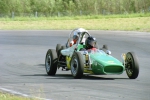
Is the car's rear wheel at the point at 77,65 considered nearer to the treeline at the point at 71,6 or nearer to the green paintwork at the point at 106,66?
the green paintwork at the point at 106,66

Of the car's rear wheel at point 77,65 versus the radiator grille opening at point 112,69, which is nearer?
the radiator grille opening at point 112,69

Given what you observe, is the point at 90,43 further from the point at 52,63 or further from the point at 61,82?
the point at 61,82

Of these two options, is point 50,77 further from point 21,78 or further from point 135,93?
point 135,93

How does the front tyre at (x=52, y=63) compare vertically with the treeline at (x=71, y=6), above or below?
above

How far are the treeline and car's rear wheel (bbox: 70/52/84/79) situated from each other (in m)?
61.4

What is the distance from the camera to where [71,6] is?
85.9 meters

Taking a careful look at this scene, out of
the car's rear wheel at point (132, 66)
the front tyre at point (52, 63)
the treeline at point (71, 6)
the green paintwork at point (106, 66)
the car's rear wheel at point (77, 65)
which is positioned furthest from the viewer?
the treeline at point (71, 6)

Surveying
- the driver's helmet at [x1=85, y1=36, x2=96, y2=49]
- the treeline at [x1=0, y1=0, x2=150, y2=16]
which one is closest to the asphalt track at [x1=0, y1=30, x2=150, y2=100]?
the driver's helmet at [x1=85, y1=36, x2=96, y2=49]

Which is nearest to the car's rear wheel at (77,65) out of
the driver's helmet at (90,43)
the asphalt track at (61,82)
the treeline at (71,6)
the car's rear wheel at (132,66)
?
the asphalt track at (61,82)

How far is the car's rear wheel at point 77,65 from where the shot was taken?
15070mm

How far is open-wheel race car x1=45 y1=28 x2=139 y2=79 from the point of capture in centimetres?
1502

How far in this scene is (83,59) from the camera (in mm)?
15312

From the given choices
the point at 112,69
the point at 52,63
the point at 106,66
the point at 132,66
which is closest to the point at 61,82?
the point at 106,66

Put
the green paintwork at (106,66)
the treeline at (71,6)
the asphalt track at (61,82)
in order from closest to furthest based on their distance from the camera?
the asphalt track at (61,82), the green paintwork at (106,66), the treeline at (71,6)
